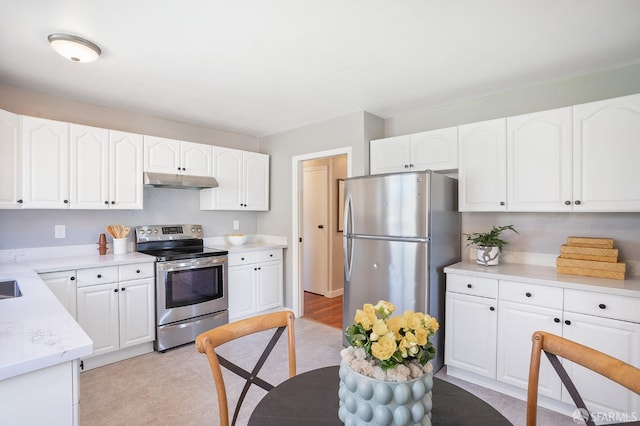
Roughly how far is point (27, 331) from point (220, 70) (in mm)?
1981

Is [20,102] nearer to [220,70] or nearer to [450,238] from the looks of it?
[220,70]

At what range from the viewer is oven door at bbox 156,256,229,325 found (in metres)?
3.10

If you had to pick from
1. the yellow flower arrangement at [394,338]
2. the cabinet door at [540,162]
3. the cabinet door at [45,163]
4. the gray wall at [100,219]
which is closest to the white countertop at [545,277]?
the cabinet door at [540,162]

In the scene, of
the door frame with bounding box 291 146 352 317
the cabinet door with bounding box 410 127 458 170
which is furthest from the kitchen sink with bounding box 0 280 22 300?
the cabinet door with bounding box 410 127 458 170

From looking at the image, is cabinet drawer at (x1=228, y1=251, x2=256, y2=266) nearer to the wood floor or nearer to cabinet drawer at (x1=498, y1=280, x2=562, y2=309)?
the wood floor

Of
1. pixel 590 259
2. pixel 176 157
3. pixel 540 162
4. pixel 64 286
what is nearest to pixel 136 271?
pixel 64 286

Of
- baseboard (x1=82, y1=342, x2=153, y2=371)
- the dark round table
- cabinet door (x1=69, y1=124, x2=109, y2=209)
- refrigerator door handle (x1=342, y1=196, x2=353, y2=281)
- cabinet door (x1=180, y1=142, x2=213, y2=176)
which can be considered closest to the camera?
the dark round table

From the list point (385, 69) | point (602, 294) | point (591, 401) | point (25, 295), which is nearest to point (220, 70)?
point (385, 69)

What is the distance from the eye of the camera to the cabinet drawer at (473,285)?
2.43 meters

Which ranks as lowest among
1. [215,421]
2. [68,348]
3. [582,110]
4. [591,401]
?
[215,421]

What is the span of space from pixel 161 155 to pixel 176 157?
0.51 feet

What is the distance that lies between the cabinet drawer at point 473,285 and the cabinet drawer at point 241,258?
2.20 metres

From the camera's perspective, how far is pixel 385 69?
8.13ft

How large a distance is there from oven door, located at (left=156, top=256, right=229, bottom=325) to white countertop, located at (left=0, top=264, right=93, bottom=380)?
144 centimetres
